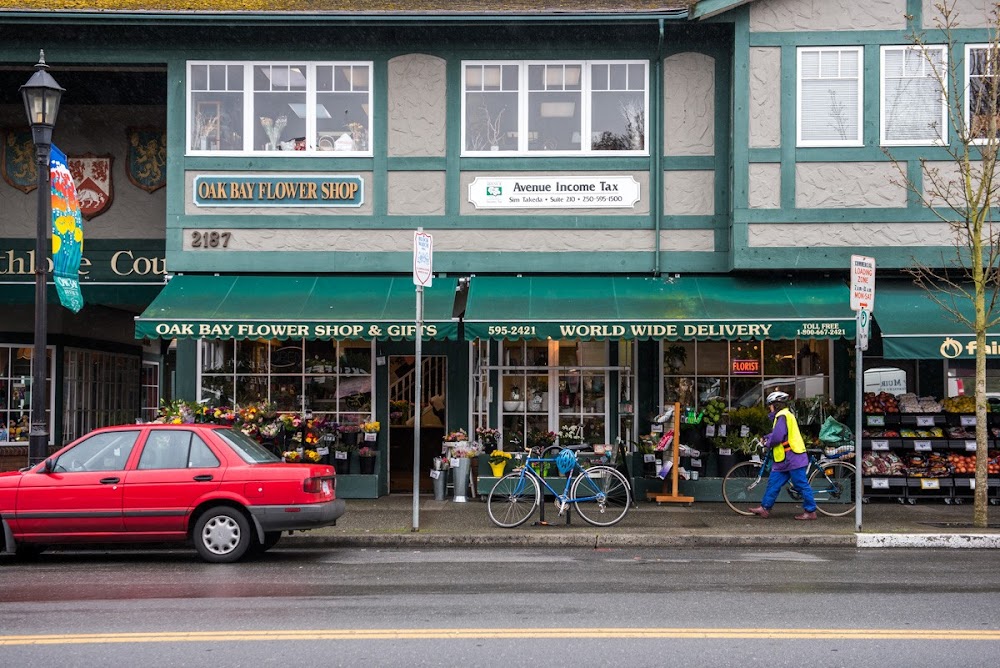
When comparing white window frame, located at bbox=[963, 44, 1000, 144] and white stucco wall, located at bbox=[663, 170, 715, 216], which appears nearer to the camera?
white window frame, located at bbox=[963, 44, 1000, 144]

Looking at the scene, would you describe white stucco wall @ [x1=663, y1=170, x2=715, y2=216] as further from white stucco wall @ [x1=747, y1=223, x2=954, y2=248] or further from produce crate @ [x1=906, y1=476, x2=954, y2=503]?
produce crate @ [x1=906, y1=476, x2=954, y2=503]

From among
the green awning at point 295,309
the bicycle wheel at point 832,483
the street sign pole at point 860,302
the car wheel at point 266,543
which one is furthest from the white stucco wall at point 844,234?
the car wheel at point 266,543

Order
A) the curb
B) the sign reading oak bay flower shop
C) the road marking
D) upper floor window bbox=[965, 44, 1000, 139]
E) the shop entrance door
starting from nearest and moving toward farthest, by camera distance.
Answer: the road marking < the curb < upper floor window bbox=[965, 44, 1000, 139] < the sign reading oak bay flower shop < the shop entrance door

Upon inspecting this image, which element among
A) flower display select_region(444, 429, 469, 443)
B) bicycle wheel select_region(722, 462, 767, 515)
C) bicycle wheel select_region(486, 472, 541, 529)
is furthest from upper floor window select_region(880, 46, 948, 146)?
flower display select_region(444, 429, 469, 443)

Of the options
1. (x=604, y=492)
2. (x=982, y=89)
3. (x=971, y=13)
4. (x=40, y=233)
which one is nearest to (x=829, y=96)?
(x=982, y=89)

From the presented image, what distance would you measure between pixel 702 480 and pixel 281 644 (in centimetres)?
965

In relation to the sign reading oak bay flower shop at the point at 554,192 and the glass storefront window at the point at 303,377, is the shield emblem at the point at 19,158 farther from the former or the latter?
the sign reading oak bay flower shop at the point at 554,192

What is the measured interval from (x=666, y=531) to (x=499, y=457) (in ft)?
11.0

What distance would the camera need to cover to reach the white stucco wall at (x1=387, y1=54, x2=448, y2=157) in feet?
53.4

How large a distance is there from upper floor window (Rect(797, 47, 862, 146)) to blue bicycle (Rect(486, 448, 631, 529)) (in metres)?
5.96

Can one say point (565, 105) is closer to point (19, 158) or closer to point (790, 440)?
point (790, 440)

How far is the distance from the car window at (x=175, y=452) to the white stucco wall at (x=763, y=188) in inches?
339

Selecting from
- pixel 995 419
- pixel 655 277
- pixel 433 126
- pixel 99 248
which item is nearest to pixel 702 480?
pixel 655 277

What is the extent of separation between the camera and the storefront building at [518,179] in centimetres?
1565
